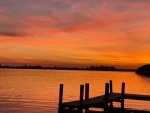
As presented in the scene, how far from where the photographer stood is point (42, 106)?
34.7m

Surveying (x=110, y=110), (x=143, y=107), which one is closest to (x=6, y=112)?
(x=110, y=110)

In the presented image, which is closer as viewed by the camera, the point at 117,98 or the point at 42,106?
the point at 117,98

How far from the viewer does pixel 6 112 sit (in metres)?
30.6

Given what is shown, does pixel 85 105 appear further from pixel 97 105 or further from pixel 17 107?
pixel 17 107

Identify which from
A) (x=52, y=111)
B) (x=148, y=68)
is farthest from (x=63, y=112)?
(x=148, y=68)

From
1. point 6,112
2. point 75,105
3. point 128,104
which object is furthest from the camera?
point 128,104

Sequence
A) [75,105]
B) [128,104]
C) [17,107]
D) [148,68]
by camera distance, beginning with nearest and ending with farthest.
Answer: [75,105] < [17,107] < [128,104] < [148,68]

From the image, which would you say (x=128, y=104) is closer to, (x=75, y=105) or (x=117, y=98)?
(x=117, y=98)

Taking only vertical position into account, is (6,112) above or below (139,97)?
below

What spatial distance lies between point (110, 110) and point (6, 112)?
11644mm

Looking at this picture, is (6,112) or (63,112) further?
(6,112)

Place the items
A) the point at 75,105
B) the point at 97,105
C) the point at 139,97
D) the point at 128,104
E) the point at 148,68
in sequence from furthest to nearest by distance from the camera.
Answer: the point at 148,68 → the point at 128,104 → the point at 139,97 → the point at 97,105 → the point at 75,105

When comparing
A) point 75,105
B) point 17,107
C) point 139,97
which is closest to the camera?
point 75,105

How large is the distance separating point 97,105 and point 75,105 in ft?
11.1
